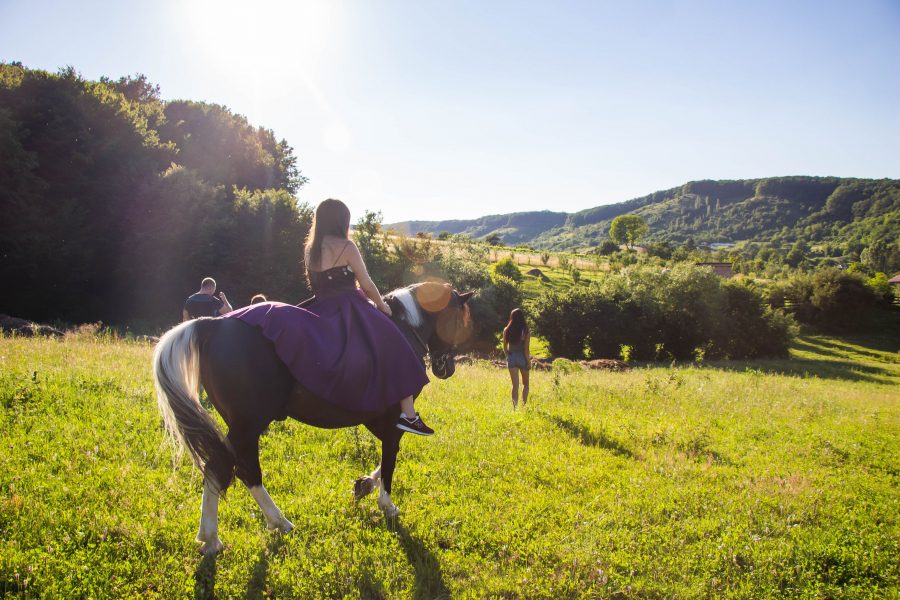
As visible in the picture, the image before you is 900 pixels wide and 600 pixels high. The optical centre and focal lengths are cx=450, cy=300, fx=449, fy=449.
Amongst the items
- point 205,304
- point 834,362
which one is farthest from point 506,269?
point 205,304

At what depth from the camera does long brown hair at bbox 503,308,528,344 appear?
11720mm

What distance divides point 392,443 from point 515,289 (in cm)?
3758

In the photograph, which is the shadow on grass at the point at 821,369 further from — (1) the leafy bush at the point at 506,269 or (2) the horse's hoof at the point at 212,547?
(2) the horse's hoof at the point at 212,547

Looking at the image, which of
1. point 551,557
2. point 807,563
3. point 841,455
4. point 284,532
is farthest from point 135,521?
point 841,455

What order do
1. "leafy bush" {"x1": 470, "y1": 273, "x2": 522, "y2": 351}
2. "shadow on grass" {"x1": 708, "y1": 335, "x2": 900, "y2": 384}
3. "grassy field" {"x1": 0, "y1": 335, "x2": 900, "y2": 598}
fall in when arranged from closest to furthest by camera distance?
"grassy field" {"x1": 0, "y1": 335, "x2": 900, "y2": 598}, "shadow on grass" {"x1": 708, "y1": 335, "x2": 900, "y2": 384}, "leafy bush" {"x1": 470, "y1": 273, "x2": 522, "y2": 351}

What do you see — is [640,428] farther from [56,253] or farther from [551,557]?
[56,253]

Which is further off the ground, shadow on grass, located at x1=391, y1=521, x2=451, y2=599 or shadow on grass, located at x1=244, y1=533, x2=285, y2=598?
shadow on grass, located at x1=244, y1=533, x2=285, y2=598

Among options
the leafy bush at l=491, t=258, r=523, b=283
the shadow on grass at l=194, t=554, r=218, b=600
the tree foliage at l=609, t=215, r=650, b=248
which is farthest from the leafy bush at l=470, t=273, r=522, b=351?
the tree foliage at l=609, t=215, r=650, b=248

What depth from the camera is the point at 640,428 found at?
30.9ft

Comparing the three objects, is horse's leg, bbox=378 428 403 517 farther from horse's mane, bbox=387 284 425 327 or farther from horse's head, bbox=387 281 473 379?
horse's mane, bbox=387 284 425 327

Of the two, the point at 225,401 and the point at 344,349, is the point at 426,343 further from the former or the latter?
the point at 225,401

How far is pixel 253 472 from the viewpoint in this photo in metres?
4.32

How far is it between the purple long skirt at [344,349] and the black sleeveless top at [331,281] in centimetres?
7

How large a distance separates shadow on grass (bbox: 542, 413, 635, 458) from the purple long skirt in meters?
4.77
